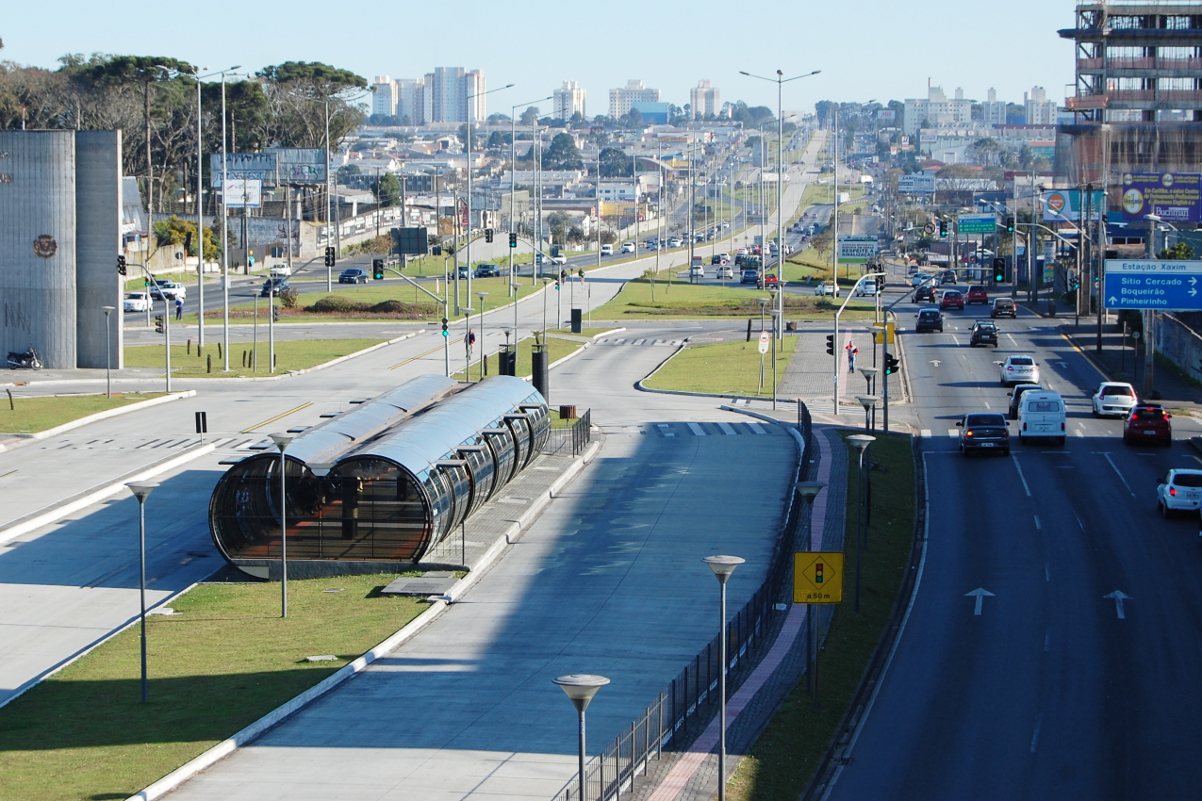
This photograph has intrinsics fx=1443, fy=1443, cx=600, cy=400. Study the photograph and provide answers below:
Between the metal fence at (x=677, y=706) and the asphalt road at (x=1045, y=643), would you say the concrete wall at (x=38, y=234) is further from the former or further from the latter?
the metal fence at (x=677, y=706)

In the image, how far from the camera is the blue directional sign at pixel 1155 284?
207ft

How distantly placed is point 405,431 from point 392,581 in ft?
14.8

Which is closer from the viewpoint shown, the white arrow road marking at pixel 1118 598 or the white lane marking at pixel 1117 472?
the white arrow road marking at pixel 1118 598

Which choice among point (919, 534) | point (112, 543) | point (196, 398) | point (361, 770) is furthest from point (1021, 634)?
point (196, 398)

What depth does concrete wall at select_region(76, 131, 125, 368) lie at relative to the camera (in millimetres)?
70312

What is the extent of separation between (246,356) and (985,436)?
135 feet

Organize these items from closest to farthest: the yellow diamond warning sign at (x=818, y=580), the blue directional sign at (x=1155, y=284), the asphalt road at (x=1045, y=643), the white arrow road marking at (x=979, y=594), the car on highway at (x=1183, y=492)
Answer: the asphalt road at (x=1045, y=643) < the yellow diamond warning sign at (x=818, y=580) < the white arrow road marking at (x=979, y=594) < the car on highway at (x=1183, y=492) < the blue directional sign at (x=1155, y=284)

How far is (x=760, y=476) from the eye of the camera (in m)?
46.9

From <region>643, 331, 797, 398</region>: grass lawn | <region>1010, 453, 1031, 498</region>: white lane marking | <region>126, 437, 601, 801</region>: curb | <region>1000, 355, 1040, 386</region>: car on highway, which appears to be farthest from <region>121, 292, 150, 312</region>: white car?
<region>1010, 453, 1031, 498</region>: white lane marking

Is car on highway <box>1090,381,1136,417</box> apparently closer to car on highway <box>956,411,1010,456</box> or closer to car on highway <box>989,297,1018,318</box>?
car on highway <box>956,411,1010,456</box>

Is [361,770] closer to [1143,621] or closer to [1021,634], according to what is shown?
[1021,634]

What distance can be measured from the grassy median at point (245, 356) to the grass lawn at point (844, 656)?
36.5m

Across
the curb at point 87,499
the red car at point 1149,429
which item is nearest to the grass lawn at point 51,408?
the curb at point 87,499

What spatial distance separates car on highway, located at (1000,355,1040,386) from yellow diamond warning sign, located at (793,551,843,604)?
43879 millimetres
